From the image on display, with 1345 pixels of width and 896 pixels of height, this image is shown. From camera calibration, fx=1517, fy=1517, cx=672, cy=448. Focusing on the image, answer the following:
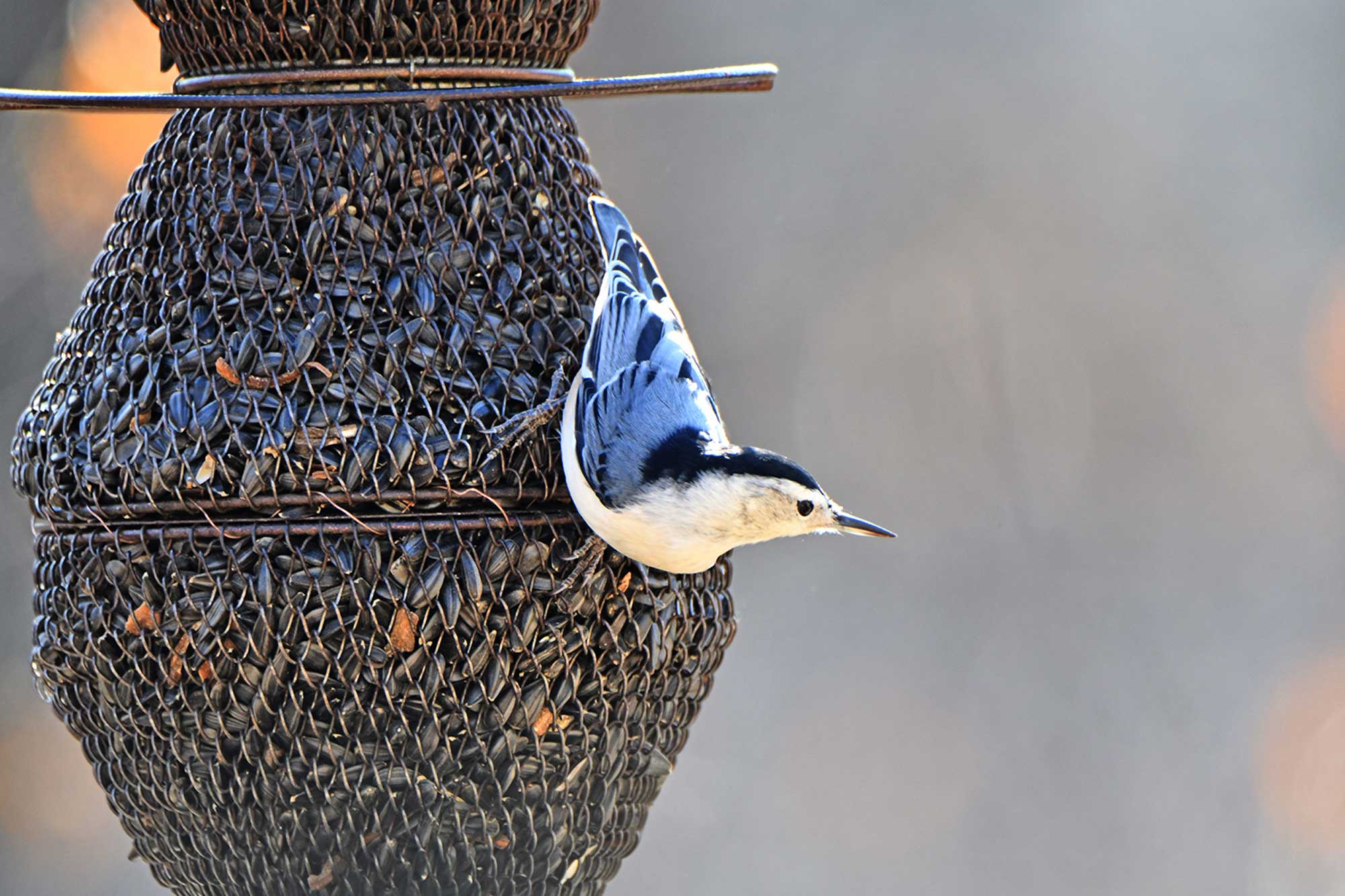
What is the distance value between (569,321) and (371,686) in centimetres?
44

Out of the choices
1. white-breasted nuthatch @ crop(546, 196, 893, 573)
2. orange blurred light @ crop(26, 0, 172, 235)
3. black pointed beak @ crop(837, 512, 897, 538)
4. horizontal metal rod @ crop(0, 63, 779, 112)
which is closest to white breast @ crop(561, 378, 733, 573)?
white-breasted nuthatch @ crop(546, 196, 893, 573)

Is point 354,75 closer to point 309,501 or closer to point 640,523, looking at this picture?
point 309,501

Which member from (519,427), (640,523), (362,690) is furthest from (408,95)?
(362,690)

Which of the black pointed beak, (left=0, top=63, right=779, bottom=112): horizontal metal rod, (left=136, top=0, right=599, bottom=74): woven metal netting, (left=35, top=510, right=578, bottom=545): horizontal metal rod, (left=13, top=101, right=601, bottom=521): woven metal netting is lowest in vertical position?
the black pointed beak

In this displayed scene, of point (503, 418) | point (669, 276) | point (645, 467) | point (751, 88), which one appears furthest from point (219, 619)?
point (669, 276)

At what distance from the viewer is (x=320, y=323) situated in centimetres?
153

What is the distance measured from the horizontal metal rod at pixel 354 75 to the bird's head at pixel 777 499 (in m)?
0.50

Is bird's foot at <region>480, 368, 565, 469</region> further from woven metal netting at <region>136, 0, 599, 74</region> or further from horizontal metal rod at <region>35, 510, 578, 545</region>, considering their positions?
woven metal netting at <region>136, 0, 599, 74</region>

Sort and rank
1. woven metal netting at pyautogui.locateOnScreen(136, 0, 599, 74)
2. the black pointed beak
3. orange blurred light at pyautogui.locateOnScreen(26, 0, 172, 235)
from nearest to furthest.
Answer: the black pointed beak < woven metal netting at pyautogui.locateOnScreen(136, 0, 599, 74) < orange blurred light at pyautogui.locateOnScreen(26, 0, 172, 235)

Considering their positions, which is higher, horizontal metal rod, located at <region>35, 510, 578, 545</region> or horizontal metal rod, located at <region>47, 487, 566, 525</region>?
horizontal metal rod, located at <region>47, 487, 566, 525</region>

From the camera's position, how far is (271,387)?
152 cm

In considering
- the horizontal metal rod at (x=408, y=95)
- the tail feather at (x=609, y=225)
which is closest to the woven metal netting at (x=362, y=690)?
the tail feather at (x=609, y=225)

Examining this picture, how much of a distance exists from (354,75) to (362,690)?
638 mm

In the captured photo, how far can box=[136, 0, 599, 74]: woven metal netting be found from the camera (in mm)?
1588
